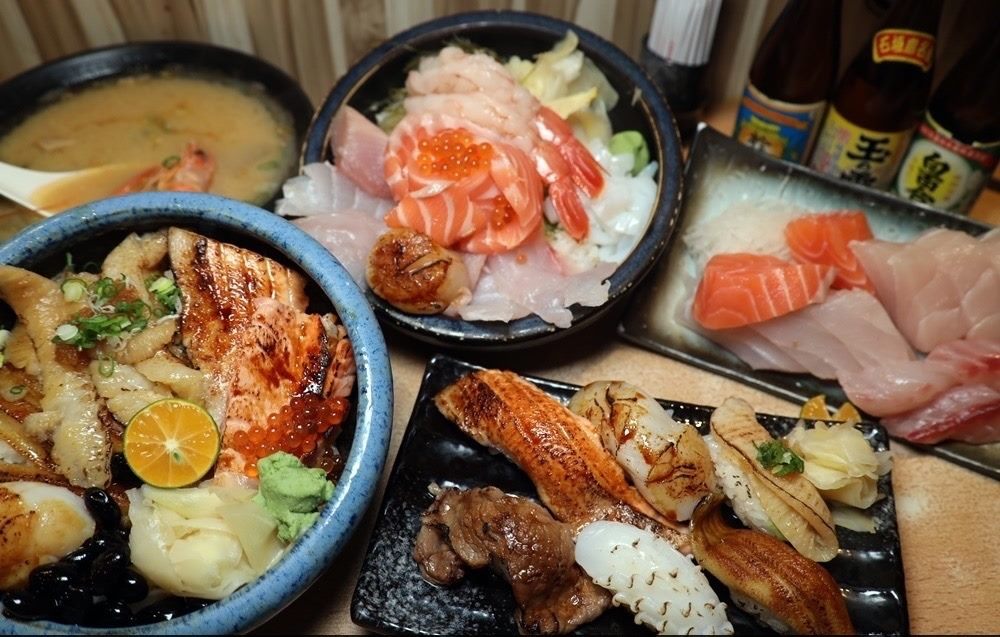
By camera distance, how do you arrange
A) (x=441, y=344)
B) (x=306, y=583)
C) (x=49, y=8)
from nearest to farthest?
(x=306, y=583)
(x=441, y=344)
(x=49, y=8)

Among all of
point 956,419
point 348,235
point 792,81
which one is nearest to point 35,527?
point 348,235

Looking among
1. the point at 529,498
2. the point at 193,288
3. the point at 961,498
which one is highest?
the point at 193,288

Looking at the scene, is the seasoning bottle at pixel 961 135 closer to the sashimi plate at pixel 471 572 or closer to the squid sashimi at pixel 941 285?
the squid sashimi at pixel 941 285

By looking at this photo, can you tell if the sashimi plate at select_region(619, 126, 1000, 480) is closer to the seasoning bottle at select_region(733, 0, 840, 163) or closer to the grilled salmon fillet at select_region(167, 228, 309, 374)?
the seasoning bottle at select_region(733, 0, 840, 163)

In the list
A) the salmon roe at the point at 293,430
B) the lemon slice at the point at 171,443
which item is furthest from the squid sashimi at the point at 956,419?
the lemon slice at the point at 171,443

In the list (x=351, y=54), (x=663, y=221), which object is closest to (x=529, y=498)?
(x=663, y=221)

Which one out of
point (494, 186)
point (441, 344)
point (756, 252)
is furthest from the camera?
point (756, 252)

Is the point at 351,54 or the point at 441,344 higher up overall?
the point at 351,54

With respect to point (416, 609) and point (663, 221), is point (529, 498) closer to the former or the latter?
point (416, 609)
